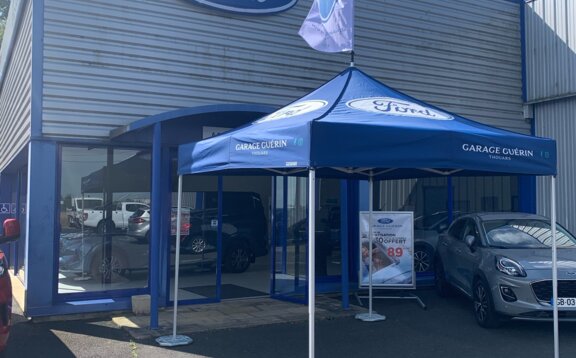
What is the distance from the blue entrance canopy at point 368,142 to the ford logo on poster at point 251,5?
153 inches

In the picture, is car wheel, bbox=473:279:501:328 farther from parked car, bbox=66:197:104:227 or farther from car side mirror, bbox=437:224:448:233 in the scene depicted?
parked car, bbox=66:197:104:227

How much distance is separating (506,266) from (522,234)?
1219mm

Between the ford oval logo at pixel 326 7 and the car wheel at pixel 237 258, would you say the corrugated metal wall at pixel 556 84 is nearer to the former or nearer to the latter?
the car wheel at pixel 237 258

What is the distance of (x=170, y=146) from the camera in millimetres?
9164

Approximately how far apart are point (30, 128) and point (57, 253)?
1804mm

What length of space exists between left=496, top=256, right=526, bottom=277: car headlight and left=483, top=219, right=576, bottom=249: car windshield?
2.17 ft

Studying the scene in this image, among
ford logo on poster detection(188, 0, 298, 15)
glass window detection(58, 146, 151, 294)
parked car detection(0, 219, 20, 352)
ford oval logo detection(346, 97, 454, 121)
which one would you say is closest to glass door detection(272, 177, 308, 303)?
glass window detection(58, 146, 151, 294)

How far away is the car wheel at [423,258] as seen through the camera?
1112 cm

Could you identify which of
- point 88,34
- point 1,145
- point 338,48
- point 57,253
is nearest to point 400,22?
point 338,48

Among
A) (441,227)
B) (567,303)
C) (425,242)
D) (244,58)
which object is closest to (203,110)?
(244,58)

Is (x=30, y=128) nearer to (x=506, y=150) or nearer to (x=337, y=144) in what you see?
(x=337, y=144)

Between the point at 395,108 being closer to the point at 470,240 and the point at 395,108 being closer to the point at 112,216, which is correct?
the point at 470,240

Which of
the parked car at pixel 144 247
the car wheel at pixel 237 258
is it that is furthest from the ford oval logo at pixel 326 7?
the car wheel at pixel 237 258

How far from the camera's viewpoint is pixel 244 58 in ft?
32.4
